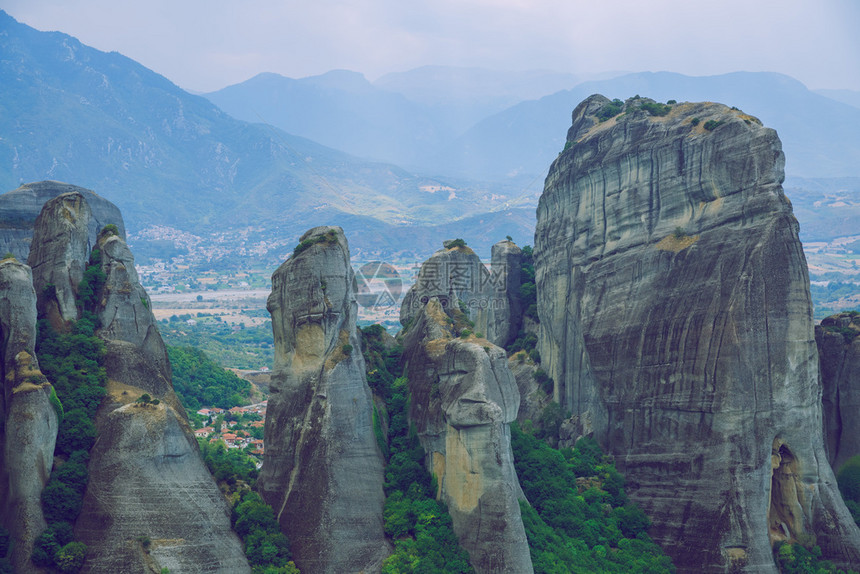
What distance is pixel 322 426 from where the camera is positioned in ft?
118

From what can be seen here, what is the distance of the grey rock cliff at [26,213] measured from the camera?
1750 inches

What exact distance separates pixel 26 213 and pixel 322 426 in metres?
21.8

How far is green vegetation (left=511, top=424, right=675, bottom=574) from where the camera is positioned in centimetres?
3762

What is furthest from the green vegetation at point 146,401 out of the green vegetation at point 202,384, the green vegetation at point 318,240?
the green vegetation at point 202,384

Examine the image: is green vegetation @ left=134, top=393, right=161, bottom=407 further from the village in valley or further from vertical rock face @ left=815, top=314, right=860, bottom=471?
vertical rock face @ left=815, top=314, right=860, bottom=471

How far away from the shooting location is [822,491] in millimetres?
39344

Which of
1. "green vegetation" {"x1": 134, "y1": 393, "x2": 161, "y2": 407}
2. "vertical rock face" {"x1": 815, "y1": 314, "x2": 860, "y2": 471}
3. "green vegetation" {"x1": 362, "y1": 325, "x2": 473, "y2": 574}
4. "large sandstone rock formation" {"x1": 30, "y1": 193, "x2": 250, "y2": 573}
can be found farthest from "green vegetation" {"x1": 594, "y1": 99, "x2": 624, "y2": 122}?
"green vegetation" {"x1": 134, "y1": 393, "x2": 161, "y2": 407}

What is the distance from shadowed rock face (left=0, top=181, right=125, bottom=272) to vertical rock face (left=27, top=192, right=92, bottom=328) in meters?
4.60

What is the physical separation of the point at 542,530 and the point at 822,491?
13.0 meters

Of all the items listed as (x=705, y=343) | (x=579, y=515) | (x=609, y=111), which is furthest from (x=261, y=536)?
(x=609, y=111)

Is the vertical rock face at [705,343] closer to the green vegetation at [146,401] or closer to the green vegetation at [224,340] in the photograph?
the green vegetation at [146,401]

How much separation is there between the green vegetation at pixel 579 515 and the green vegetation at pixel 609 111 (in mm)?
20209

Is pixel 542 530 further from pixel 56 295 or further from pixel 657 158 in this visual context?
pixel 56 295

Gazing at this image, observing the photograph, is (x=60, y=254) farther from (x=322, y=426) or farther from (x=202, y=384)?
(x=202, y=384)
